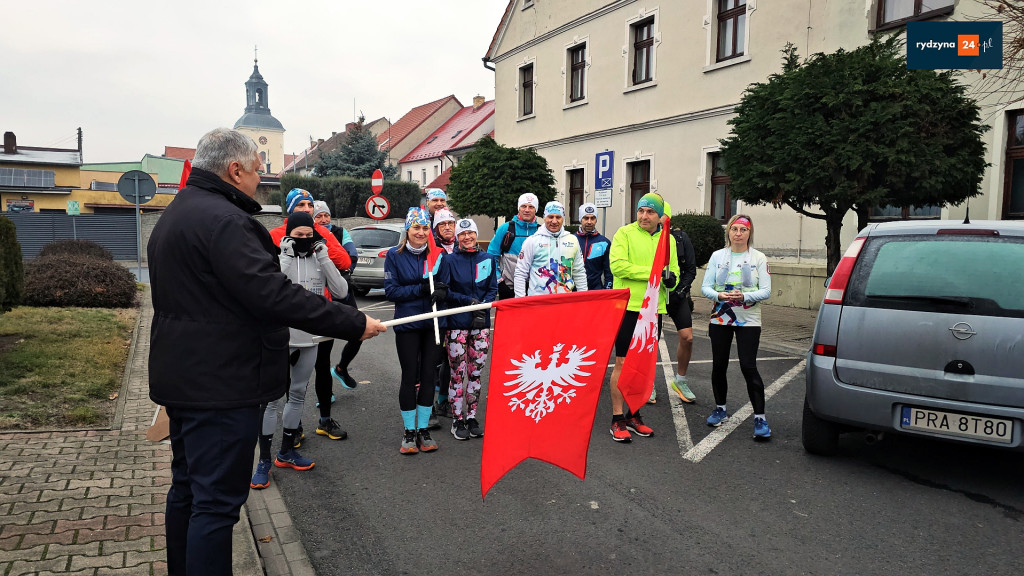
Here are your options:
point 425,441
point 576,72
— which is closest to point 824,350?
point 425,441

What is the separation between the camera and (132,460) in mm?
4754

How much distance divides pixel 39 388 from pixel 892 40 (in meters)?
11.0

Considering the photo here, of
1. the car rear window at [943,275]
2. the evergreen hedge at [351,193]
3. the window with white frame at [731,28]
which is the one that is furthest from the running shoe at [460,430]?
the evergreen hedge at [351,193]

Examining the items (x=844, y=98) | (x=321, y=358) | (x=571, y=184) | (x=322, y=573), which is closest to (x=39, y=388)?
(x=321, y=358)

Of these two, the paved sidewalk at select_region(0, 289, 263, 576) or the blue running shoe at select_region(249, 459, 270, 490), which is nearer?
the paved sidewalk at select_region(0, 289, 263, 576)

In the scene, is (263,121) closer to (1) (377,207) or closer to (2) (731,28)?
(1) (377,207)

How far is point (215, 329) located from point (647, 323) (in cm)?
374

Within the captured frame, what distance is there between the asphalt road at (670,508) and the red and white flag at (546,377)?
0.11 meters

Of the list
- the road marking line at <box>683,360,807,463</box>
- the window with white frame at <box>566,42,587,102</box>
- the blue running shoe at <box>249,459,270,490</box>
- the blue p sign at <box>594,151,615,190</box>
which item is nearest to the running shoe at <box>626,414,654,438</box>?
the road marking line at <box>683,360,807,463</box>

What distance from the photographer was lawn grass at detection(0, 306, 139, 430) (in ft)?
18.8

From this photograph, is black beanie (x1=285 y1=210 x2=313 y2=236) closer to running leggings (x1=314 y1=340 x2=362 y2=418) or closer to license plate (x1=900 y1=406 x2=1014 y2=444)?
running leggings (x1=314 y1=340 x2=362 y2=418)

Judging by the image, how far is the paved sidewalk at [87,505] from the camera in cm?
326

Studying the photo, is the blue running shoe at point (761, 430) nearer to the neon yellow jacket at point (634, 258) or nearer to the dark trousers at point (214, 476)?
the neon yellow jacket at point (634, 258)

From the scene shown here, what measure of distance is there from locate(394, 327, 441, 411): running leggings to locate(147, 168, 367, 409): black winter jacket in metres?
2.50
